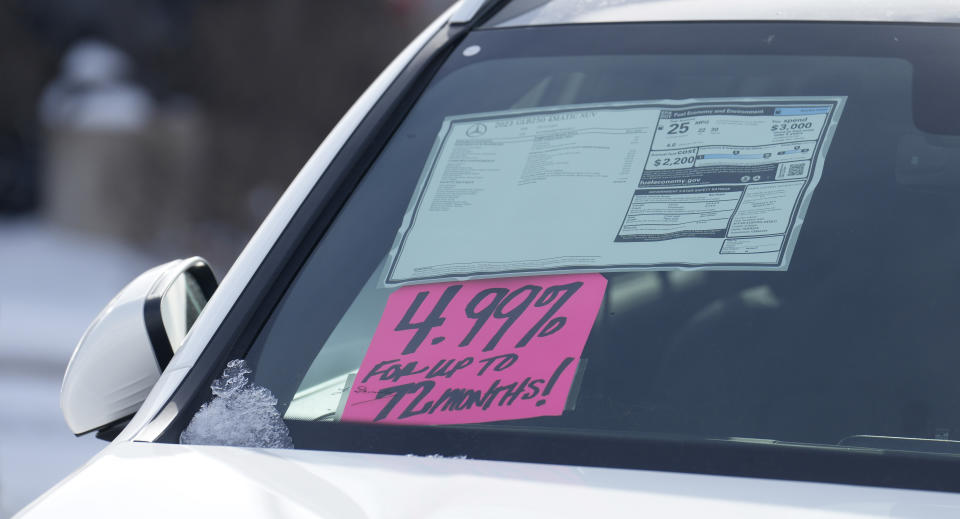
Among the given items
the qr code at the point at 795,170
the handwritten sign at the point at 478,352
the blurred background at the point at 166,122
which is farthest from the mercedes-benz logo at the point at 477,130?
the blurred background at the point at 166,122

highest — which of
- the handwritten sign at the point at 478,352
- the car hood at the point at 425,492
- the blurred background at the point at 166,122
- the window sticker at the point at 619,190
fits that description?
the blurred background at the point at 166,122

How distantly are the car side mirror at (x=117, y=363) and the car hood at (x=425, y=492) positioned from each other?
200 mm

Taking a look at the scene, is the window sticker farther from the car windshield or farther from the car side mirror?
the car side mirror

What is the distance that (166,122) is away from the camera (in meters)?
8.88

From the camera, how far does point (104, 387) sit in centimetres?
138

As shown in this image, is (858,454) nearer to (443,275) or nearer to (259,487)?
(443,275)

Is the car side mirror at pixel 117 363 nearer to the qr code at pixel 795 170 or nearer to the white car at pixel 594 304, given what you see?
the white car at pixel 594 304

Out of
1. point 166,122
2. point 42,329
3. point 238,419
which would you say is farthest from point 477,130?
point 166,122

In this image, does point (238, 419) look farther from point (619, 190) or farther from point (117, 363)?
point (619, 190)

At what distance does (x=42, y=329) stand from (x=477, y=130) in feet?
20.8

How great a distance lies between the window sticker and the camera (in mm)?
1313

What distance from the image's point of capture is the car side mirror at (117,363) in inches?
54.1

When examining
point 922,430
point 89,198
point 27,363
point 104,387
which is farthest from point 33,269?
point 922,430

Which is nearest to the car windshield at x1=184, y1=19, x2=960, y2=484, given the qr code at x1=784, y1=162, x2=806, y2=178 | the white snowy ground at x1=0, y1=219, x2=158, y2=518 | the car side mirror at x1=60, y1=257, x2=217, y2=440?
the qr code at x1=784, y1=162, x2=806, y2=178
